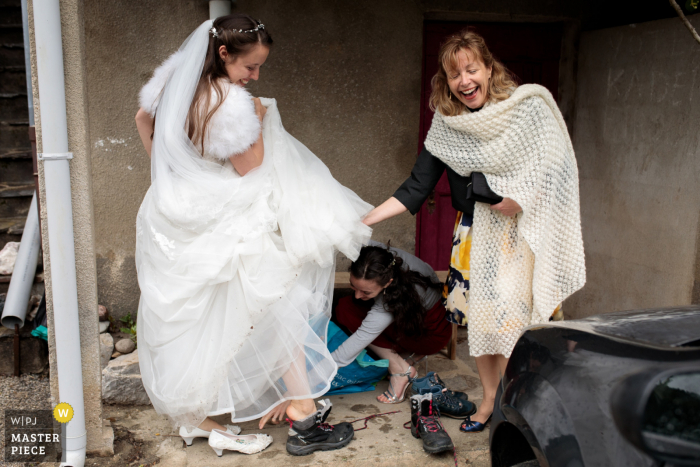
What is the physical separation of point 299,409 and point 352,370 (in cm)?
67

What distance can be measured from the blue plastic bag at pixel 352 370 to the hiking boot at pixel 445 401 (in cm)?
40

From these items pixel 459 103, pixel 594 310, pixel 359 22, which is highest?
A: pixel 359 22

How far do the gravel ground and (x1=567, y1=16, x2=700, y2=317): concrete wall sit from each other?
412cm

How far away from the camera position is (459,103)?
2.91m

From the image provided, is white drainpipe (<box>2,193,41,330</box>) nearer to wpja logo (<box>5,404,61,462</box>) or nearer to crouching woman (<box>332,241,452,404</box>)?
wpja logo (<box>5,404,61,462</box>)

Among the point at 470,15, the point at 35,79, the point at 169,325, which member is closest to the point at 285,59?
the point at 470,15

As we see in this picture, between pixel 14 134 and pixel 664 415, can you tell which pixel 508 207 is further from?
pixel 14 134

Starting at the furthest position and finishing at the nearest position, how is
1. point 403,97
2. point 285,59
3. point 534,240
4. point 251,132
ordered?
1. point 403,97
2. point 285,59
3. point 534,240
4. point 251,132

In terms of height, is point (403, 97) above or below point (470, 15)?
below

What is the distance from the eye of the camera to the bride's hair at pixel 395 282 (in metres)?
3.22

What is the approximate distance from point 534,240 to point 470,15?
2.42 metres

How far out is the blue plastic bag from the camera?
3592 millimetres

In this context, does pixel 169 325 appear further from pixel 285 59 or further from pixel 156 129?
pixel 285 59

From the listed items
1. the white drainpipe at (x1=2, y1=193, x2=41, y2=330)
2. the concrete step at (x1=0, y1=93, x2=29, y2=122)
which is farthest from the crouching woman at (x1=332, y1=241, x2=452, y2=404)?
the concrete step at (x1=0, y1=93, x2=29, y2=122)
